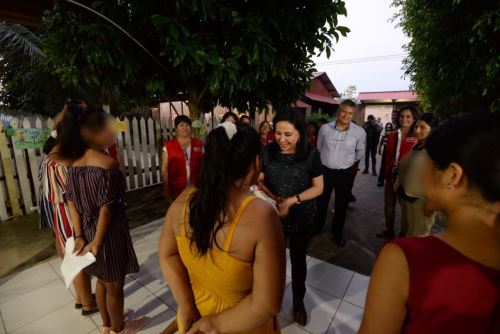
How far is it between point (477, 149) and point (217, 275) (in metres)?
0.88

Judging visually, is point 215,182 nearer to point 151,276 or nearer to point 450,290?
point 450,290

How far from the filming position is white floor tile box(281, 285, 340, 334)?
215 cm

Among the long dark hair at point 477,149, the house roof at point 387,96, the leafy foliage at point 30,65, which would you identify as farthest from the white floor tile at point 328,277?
the house roof at point 387,96

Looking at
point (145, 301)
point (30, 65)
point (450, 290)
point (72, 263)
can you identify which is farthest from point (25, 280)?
point (30, 65)

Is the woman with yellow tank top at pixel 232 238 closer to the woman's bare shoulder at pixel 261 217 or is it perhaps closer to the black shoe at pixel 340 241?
the woman's bare shoulder at pixel 261 217

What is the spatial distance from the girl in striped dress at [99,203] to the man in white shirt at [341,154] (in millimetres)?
2597

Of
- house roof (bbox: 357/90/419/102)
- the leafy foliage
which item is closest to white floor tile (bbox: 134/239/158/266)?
the leafy foliage

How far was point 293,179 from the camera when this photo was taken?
204cm

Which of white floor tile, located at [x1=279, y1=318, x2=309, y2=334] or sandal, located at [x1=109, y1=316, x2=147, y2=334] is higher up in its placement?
sandal, located at [x1=109, y1=316, x2=147, y2=334]

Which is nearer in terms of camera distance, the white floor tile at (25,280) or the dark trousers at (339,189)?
the white floor tile at (25,280)

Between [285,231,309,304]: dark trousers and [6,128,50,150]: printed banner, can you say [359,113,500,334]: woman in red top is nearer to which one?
[285,231,309,304]: dark trousers

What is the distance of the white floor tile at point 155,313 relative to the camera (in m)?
2.13

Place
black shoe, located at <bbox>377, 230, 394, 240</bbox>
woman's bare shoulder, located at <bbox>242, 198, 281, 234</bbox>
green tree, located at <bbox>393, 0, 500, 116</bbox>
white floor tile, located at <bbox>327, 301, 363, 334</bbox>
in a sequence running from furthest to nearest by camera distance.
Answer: green tree, located at <bbox>393, 0, 500, 116</bbox>
black shoe, located at <bbox>377, 230, 394, 240</bbox>
white floor tile, located at <bbox>327, 301, 363, 334</bbox>
woman's bare shoulder, located at <bbox>242, 198, 281, 234</bbox>

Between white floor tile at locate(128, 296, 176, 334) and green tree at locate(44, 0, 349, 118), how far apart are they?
2513 mm
